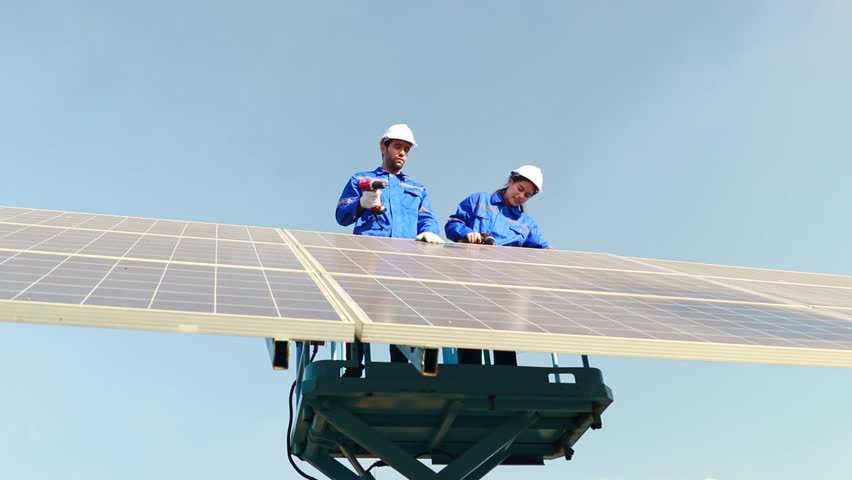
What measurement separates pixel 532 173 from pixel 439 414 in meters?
3.98

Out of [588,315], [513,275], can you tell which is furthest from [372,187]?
[588,315]

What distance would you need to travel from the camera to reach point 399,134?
9.67 metres

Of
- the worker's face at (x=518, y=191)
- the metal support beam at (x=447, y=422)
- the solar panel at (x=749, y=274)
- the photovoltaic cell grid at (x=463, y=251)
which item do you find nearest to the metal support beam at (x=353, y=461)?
the metal support beam at (x=447, y=422)

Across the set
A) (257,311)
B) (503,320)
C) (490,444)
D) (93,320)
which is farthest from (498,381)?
(93,320)

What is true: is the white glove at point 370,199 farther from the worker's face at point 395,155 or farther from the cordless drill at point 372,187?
the worker's face at point 395,155

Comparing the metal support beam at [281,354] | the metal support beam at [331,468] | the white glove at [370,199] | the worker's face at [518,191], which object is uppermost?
the worker's face at [518,191]

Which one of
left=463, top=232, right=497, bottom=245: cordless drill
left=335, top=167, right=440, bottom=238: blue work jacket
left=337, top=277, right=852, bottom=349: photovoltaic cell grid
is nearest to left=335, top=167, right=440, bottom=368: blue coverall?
left=335, top=167, right=440, bottom=238: blue work jacket

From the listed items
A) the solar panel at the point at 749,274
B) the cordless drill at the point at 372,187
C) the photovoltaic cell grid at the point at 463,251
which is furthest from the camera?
the solar panel at the point at 749,274

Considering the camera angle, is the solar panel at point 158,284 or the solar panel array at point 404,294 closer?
the solar panel at point 158,284

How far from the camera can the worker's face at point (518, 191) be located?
978cm

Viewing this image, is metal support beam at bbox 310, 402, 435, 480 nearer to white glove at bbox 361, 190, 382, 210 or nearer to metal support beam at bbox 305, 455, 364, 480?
metal support beam at bbox 305, 455, 364, 480

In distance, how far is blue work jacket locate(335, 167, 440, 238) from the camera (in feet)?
31.0

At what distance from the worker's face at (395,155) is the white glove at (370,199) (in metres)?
0.70

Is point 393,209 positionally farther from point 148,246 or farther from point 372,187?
point 148,246
